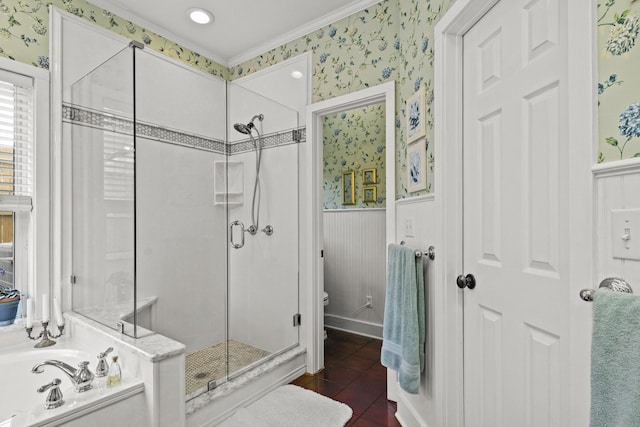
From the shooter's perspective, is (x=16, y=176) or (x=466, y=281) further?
(x=16, y=176)

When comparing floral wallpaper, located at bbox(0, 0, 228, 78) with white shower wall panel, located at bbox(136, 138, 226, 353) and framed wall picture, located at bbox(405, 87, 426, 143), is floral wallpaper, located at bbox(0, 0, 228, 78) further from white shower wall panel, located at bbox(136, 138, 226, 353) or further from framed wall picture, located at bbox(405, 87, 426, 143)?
framed wall picture, located at bbox(405, 87, 426, 143)

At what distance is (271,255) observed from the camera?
257 centimetres

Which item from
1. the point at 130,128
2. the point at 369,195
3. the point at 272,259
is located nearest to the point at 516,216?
the point at 272,259

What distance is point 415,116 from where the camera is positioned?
5.99 feet

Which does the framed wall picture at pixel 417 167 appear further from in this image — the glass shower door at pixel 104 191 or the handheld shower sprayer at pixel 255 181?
the glass shower door at pixel 104 191

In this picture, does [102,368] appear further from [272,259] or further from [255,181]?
[255,181]

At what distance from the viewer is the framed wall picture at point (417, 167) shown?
173 cm

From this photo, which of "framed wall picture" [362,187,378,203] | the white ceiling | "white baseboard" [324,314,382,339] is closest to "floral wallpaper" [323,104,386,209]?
"framed wall picture" [362,187,378,203]

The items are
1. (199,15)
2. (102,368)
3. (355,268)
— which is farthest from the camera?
(355,268)

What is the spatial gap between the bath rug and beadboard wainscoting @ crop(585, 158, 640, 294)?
1.66m

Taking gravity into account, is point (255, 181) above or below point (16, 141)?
below

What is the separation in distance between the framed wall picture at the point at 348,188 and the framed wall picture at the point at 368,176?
12 centimetres

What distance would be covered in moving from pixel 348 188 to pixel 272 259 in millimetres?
1296

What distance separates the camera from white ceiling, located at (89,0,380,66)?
2330mm
